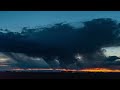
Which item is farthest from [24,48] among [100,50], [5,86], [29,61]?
[100,50]

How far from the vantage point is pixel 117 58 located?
19.1 feet

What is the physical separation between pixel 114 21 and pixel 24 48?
1.27m

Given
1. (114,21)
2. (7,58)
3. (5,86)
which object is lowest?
(5,86)

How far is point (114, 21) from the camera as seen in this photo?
5.90 meters
